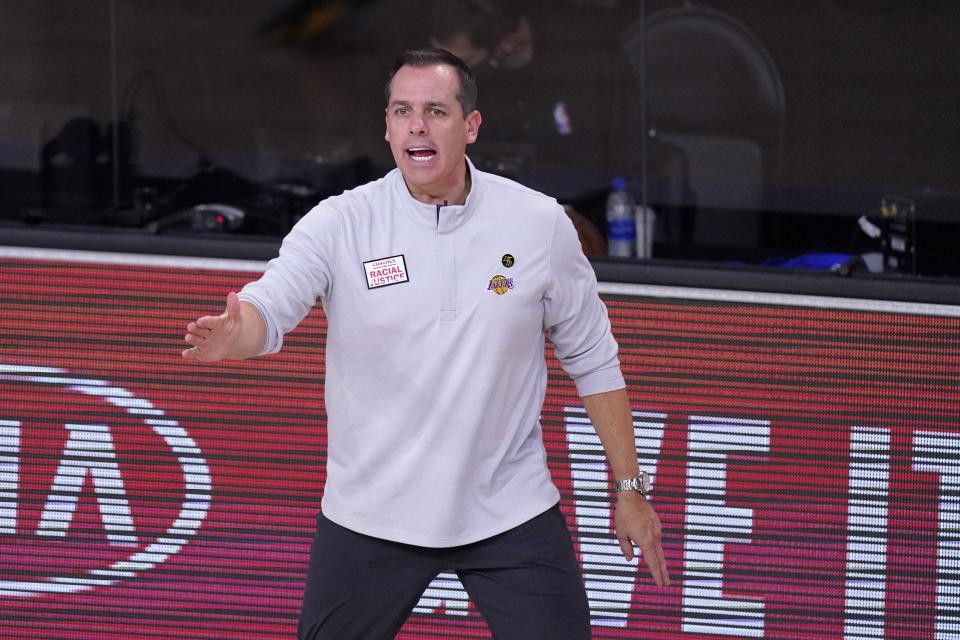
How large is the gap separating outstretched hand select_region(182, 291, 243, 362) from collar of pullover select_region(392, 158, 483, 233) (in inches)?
20.4

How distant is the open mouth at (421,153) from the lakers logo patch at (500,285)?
0.31 metres

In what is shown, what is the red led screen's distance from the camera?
14.7ft

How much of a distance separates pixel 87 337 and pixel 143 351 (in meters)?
0.18

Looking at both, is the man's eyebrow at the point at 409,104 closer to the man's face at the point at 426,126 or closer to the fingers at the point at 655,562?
the man's face at the point at 426,126

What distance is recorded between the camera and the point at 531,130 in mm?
5406

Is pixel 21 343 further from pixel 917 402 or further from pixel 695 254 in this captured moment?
pixel 917 402

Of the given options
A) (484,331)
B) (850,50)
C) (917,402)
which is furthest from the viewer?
(850,50)

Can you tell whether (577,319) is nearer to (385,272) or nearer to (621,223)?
(385,272)

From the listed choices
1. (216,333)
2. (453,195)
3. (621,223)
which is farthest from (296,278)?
(621,223)

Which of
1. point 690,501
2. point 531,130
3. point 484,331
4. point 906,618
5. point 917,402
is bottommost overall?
point 906,618

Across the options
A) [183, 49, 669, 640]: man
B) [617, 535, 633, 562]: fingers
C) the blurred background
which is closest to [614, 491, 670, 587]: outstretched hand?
[617, 535, 633, 562]: fingers

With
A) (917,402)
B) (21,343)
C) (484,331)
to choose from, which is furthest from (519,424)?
(21,343)

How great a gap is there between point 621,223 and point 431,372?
2177 mm

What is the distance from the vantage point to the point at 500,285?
3.32 metres
